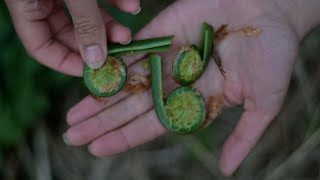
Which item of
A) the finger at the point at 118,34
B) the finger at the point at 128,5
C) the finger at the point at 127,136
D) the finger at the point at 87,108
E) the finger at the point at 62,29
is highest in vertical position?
the finger at the point at 128,5

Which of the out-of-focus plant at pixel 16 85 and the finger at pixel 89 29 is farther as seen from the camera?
the out-of-focus plant at pixel 16 85

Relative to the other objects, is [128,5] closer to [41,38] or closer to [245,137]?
[41,38]

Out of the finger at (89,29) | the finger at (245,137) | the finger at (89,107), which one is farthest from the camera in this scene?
the finger at (89,107)

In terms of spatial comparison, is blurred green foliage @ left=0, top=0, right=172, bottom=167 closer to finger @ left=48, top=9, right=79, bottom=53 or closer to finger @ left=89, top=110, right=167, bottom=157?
finger @ left=48, top=9, right=79, bottom=53

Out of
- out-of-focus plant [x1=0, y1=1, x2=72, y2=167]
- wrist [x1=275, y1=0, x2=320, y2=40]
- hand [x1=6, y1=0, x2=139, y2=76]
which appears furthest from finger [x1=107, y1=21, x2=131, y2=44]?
wrist [x1=275, y1=0, x2=320, y2=40]

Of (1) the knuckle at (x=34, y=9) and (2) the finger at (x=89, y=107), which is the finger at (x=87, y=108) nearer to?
(2) the finger at (x=89, y=107)

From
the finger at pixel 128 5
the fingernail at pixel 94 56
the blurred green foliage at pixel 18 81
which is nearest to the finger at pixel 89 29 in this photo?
the fingernail at pixel 94 56
